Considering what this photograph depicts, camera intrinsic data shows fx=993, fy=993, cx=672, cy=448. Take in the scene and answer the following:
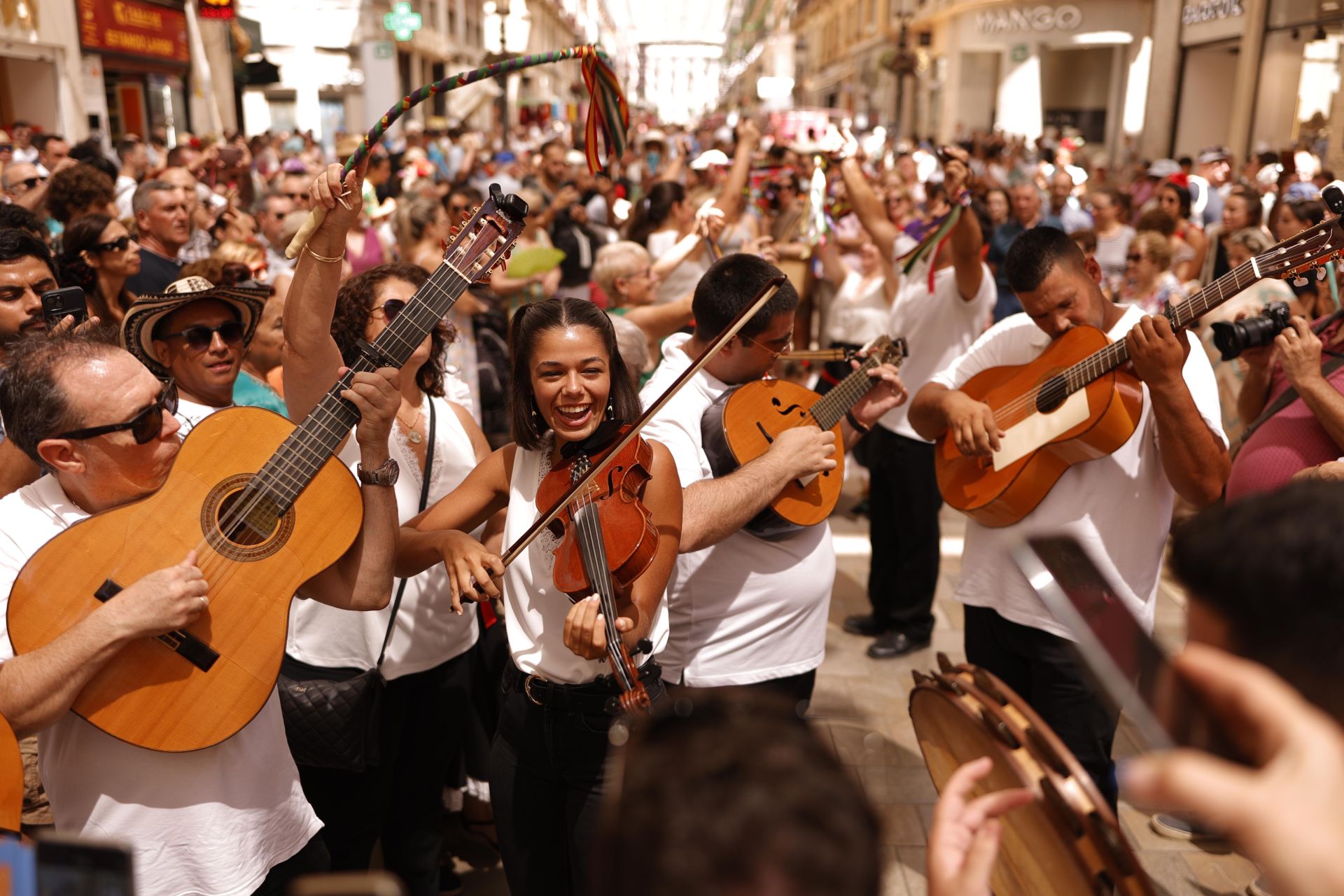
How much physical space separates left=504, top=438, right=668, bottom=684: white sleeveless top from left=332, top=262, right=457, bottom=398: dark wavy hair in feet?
2.18

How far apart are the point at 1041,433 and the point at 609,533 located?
1322 mm

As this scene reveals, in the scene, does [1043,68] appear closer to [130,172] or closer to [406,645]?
[130,172]

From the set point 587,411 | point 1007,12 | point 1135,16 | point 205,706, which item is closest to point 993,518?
point 587,411

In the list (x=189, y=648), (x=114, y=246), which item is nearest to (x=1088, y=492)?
(x=189, y=648)

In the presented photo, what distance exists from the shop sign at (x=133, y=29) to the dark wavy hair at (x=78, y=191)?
13.9 meters

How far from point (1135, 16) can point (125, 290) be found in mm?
24369

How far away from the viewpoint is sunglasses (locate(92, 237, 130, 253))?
165 inches

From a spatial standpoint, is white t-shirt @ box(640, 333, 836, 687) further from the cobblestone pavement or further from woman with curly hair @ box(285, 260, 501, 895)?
woman with curly hair @ box(285, 260, 501, 895)

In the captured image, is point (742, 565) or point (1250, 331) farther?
point (742, 565)

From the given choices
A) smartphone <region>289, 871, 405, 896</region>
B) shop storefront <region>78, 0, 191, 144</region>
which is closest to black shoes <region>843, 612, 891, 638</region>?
smartphone <region>289, 871, 405, 896</region>

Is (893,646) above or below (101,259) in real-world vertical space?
below

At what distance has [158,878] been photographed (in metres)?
Result: 1.82

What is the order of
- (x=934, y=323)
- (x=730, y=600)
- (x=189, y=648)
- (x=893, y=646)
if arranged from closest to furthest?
1. (x=189, y=648)
2. (x=730, y=600)
3. (x=934, y=323)
4. (x=893, y=646)

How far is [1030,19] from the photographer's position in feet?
81.5
